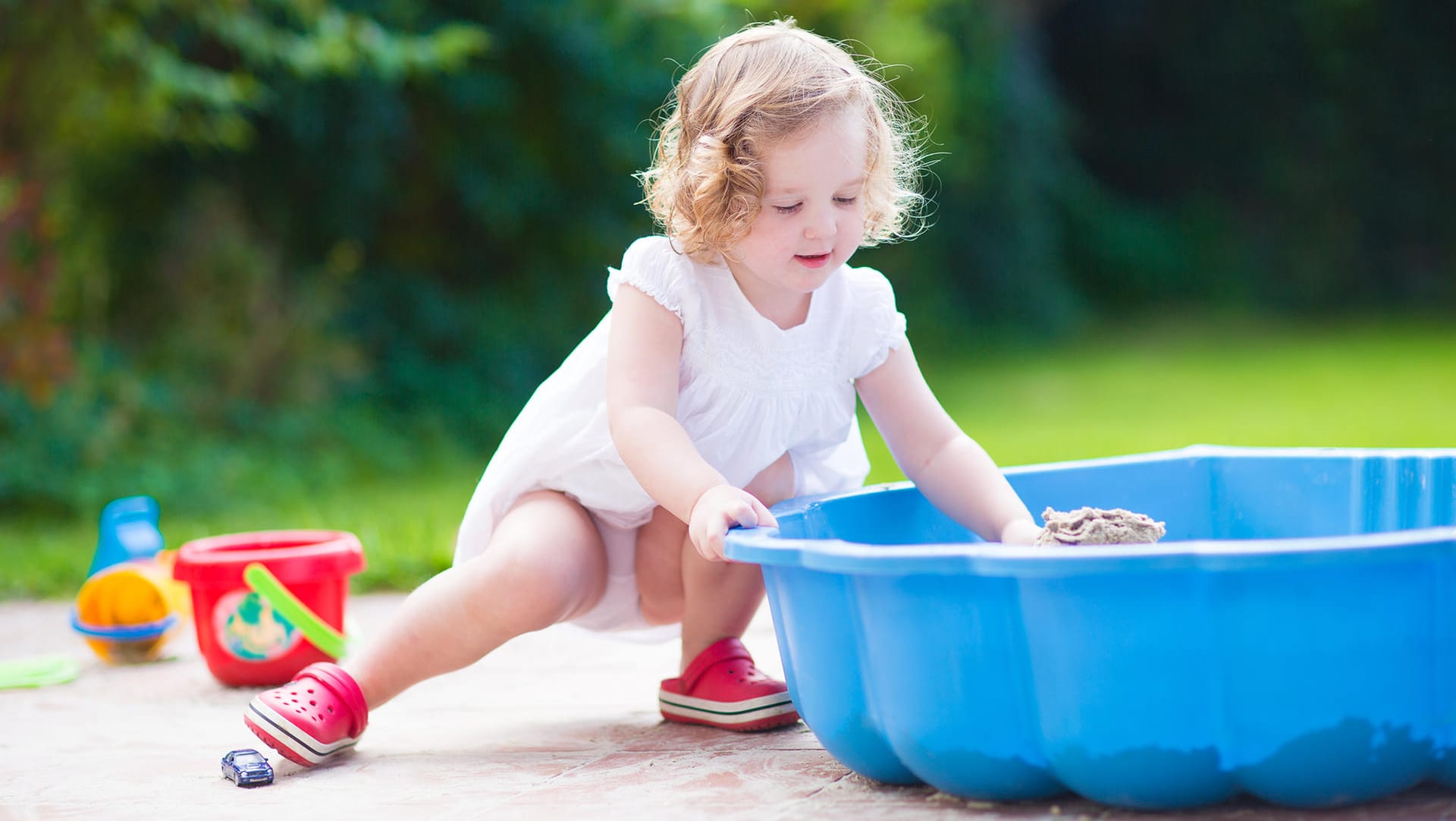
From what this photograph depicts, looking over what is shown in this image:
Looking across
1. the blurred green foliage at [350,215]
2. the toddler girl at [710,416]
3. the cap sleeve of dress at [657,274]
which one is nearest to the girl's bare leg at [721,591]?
the toddler girl at [710,416]

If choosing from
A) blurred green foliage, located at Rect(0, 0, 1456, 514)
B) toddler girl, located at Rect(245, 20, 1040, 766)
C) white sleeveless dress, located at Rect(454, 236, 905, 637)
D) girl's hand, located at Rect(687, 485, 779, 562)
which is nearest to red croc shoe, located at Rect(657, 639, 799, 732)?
toddler girl, located at Rect(245, 20, 1040, 766)

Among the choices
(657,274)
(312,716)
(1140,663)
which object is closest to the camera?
(1140,663)

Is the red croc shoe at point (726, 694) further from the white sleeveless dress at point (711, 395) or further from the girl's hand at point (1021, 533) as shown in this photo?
the girl's hand at point (1021, 533)

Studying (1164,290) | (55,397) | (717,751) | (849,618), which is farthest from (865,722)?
(1164,290)

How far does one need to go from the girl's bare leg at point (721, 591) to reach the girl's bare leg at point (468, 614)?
6.7 inches

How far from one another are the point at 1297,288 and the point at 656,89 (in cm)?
600

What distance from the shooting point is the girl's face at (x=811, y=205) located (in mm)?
1618

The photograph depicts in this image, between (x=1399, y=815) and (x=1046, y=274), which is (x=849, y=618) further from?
(x=1046, y=274)

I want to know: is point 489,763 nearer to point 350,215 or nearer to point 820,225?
point 820,225

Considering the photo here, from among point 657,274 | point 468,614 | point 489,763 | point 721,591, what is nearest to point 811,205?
point 657,274

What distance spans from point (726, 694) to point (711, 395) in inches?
14.1

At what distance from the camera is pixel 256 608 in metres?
2.05

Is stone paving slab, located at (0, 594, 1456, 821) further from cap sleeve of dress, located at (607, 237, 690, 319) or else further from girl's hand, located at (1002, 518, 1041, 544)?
cap sleeve of dress, located at (607, 237, 690, 319)

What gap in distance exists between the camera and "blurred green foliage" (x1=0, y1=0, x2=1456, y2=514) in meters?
4.09
